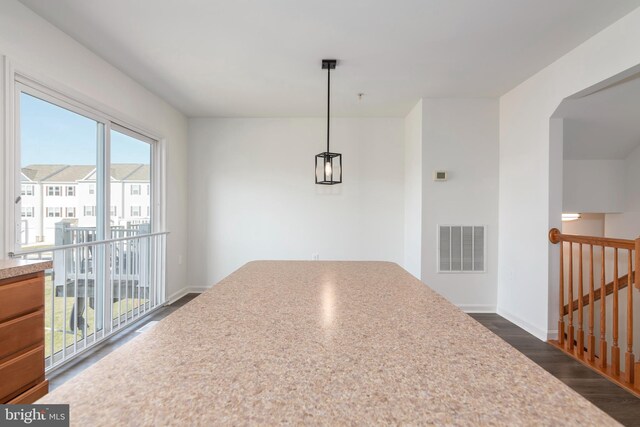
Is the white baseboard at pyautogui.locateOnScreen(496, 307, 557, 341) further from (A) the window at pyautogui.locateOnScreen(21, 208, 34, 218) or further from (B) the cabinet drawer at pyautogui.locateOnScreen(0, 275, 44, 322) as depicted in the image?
(A) the window at pyautogui.locateOnScreen(21, 208, 34, 218)

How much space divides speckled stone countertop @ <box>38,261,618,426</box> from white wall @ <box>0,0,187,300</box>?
81.5 inches

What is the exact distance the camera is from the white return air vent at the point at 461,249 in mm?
3955

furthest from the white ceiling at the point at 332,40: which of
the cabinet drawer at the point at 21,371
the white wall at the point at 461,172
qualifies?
the cabinet drawer at the point at 21,371

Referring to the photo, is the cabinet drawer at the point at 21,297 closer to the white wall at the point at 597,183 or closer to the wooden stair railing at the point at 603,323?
the wooden stair railing at the point at 603,323

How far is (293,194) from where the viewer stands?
15.5ft

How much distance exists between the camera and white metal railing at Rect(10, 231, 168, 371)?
250cm

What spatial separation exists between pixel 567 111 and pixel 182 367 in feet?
11.9

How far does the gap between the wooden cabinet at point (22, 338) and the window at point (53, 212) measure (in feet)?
2.87

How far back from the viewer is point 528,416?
20.7 inches

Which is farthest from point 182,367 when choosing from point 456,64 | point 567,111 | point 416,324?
point 567,111

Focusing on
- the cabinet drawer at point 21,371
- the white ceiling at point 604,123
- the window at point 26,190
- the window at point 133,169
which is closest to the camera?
the cabinet drawer at point 21,371

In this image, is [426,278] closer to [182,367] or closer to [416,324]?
[416,324]

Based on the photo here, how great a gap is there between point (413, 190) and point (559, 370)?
2380mm

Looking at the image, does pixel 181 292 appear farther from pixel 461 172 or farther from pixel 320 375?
pixel 320 375
